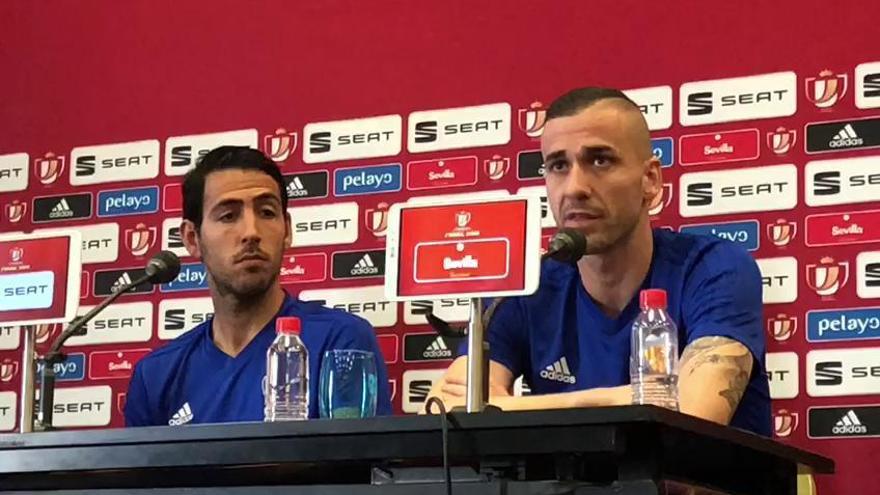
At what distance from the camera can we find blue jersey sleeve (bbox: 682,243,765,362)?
2.24 m

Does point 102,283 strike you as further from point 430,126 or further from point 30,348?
point 30,348

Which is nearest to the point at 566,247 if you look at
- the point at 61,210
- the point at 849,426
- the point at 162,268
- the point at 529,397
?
the point at 529,397

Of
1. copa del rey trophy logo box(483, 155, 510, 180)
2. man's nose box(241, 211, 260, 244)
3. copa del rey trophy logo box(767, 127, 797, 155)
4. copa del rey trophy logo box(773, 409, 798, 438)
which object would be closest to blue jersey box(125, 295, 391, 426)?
man's nose box(241, 211, 260, 244)

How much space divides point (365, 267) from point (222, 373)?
562 mm

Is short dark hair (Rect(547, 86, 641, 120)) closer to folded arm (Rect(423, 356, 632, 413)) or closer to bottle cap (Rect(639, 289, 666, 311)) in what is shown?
folded arm (Rect(423, 356, 632, 413))

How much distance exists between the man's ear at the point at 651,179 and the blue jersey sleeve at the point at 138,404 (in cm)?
107

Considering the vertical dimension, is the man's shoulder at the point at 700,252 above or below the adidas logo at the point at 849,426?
above

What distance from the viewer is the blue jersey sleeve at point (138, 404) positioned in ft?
9.29

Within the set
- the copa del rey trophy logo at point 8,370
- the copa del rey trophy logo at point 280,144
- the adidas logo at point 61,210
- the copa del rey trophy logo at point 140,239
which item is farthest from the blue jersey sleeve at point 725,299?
the copa del rey trophy logo at point 8,370

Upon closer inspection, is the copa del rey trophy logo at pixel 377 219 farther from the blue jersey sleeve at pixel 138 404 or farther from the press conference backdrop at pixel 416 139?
the blue jersey sleeve at pixel 138 404

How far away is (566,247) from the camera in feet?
6.31

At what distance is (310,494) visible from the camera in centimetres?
169

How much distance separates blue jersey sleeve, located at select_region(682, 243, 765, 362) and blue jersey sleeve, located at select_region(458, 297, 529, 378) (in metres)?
0.31

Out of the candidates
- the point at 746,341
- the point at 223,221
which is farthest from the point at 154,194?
the point at 746,341
